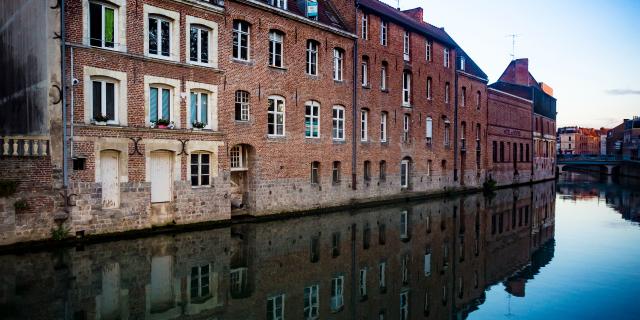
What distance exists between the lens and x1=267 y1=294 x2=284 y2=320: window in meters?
8.43

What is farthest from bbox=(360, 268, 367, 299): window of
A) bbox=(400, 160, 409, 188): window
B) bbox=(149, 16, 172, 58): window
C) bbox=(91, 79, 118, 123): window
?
bbox=(400, 160, 409, 188): window

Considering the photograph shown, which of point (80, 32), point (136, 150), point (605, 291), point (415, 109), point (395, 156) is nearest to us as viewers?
point (605, 291)

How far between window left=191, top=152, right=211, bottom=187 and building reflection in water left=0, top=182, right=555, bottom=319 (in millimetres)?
2156

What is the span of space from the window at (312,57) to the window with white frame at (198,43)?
6004mm

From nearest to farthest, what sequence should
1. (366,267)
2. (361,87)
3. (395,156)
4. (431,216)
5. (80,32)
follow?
(366,267), (80,32), (431,216), (361,87), (395,156)

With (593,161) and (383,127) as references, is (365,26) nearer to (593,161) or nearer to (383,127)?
(383,127)

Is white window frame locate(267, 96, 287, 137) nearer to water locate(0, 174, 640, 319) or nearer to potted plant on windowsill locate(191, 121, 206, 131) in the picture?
potted plant on windowsill locate(191, 121, 206, 131)

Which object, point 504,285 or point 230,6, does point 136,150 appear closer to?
point 230,6

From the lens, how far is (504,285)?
11281mm

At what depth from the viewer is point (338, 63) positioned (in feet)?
79.8

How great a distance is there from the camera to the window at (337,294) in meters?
9.25

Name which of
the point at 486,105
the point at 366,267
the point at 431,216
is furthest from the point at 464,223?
the point at 486,105

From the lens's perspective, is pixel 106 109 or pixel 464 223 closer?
pixel 106 109

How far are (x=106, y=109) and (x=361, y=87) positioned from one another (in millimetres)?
14234
